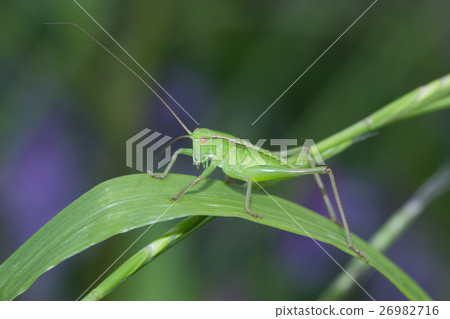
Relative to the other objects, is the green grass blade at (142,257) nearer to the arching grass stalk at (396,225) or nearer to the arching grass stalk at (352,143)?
the arching grass stalk at (352,143)

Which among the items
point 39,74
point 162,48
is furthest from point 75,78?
point 162,48

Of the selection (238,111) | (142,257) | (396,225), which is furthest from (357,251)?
(238,111)

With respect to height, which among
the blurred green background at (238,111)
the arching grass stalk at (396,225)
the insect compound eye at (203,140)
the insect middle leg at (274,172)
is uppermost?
the blurred green background at (238,111)

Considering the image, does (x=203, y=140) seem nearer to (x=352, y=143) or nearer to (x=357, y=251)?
(x=352, y=143)

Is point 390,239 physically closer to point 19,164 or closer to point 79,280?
point 79,280

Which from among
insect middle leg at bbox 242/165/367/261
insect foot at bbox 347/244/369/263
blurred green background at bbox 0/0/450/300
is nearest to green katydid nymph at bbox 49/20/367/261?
insect middle leg at bbox 242/165/367/261

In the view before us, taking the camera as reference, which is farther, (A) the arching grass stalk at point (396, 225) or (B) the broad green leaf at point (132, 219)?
(A) the arching grass stalk at point (396, 225)

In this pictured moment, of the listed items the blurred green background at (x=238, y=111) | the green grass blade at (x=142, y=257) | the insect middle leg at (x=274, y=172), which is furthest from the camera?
the blurred green background at (x=238, y=111)

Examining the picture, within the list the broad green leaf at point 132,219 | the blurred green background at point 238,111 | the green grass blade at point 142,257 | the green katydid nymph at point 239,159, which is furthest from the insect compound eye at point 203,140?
the blurred green background at point 238,111
